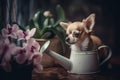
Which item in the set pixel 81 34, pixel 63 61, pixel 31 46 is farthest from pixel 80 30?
pixel 31 46

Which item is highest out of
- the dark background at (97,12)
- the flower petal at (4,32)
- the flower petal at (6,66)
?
the dark background at (97,12)

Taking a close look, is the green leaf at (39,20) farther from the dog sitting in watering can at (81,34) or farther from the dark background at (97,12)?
the dark background at (97,12)

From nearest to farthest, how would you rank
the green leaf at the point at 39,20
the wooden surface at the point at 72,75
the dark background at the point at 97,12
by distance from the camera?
the wooden surface at the point at 72,75
the green leaf at the point at 39,20
the dark background at the point at 97,12

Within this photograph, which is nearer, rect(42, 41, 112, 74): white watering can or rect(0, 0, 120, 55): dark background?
rect(42, 41, 112, 74): white watering can

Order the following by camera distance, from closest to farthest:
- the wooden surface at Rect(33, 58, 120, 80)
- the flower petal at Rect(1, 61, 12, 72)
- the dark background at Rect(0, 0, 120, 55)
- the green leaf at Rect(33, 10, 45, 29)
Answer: the flower petal at Rect(1, 61, 12, 72) → the wooden surface at Rect(33, 58, 120, 80) → the green leaf at Rect(33, 10, 45, 29) → the dark background at Rect(0, 0, 120, 55)

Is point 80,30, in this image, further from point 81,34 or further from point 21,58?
point 21,58

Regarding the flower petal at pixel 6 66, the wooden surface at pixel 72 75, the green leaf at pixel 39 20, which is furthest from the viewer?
the green leaf at pixel 39 20

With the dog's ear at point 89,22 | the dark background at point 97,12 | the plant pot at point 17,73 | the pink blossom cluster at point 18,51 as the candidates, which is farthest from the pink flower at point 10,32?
the dark background at point 97,12

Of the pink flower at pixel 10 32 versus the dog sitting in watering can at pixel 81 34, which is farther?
the dog sitting in watering can at pixel 81 34

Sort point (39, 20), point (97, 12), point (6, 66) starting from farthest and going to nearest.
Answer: point (97, 12) → point (39, 20) → point (6, 66)

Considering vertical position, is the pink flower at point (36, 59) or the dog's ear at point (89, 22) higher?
the dog's ear at point (89, 22)

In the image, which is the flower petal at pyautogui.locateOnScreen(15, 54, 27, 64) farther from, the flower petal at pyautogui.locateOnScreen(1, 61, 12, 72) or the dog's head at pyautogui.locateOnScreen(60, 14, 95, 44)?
the dog's head at pyautogui.locateOnScreen(60, 14, 95, 44)

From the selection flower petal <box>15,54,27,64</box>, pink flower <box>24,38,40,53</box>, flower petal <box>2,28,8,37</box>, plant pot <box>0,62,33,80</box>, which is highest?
flower petal <box>2,28,8,37</box>

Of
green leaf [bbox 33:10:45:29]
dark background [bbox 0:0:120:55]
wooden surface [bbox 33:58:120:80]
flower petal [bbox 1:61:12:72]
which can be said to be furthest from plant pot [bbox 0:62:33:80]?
dark background [bbox 0:0:120:55]
